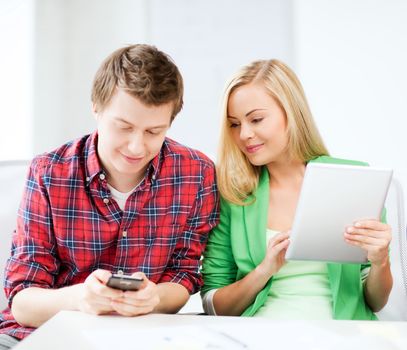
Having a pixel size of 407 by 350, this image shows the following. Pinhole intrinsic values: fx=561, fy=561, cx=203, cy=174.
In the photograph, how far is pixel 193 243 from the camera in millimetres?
1397

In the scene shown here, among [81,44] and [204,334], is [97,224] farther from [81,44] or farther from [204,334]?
[81,44]

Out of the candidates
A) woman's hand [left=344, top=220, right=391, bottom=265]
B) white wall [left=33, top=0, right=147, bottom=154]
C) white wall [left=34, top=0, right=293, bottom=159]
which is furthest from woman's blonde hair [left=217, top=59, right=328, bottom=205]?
white wall [left=33, top=0, right=147, bottom=154]

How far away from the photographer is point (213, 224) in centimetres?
145

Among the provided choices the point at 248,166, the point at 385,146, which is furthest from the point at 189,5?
the point at 248,166

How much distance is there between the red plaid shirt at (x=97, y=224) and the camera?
1.25m

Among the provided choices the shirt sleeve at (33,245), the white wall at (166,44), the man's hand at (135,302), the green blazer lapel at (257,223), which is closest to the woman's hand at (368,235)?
the green blazer lapel at (257,223)

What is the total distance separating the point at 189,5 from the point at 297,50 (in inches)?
26.4

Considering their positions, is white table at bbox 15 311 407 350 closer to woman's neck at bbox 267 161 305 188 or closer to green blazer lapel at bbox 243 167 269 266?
green blazer lapel at bbox 243 167 269 266

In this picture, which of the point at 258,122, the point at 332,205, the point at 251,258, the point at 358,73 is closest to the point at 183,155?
the point at 258,122

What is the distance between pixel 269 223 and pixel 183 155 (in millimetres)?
284

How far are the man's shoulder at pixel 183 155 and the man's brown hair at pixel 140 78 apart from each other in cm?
15

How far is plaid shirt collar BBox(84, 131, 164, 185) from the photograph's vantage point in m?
1.28

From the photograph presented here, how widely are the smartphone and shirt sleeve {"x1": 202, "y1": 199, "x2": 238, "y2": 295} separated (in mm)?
487

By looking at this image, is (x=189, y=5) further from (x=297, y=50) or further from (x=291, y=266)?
(x=291, y=266)
